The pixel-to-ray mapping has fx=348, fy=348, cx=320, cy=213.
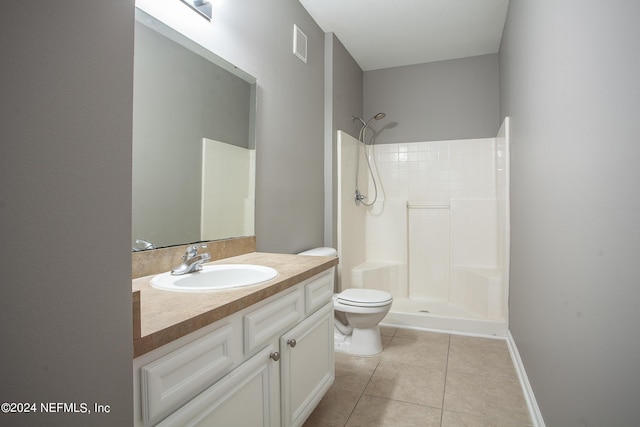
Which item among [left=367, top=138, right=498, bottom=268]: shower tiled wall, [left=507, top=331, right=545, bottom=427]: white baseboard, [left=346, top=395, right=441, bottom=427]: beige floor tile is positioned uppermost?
[left=367, top=138, right=498, bottom=268]: shower tiled wall

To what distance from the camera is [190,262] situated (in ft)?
4.64

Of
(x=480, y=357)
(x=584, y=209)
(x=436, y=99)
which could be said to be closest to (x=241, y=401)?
(x=584, y=209)

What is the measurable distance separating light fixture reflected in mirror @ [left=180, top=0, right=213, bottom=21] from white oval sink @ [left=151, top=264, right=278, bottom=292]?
45.3 inches

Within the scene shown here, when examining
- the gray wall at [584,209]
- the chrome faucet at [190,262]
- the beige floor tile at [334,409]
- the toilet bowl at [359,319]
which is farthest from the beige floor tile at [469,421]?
the chrome faucet at [190,262]

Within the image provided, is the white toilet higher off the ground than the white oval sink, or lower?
lower

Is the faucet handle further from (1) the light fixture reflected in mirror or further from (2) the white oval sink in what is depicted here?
(1) the light fixture reflected in mirror

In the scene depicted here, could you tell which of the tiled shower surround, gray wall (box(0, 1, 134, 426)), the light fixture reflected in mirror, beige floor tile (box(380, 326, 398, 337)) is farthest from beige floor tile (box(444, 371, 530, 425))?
the light fixture reflected in mirror

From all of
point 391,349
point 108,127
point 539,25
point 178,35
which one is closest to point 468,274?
point 391,349

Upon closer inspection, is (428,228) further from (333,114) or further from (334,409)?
(334,409)

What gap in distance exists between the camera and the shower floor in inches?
114

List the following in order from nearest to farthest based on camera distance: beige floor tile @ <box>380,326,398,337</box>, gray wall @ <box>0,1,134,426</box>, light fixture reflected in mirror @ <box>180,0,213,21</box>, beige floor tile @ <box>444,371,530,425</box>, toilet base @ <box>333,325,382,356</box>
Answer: gray wall @ <box>0,1,134,426</box>
light fixture reflected in mirror @ <box>180,0,213,21</box>
beige floor tile @ <box>444,371,530,425</box>
toilet base @ <box>333,325,382,356</box>
beige floor tile @ <box>380,326,398,337</box>

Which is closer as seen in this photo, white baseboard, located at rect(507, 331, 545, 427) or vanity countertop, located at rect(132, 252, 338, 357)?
vanity countertop, located at rect(132, 252, 338, 357)

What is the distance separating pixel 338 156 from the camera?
314 cm

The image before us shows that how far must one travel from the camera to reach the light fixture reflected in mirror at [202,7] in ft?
5.03
